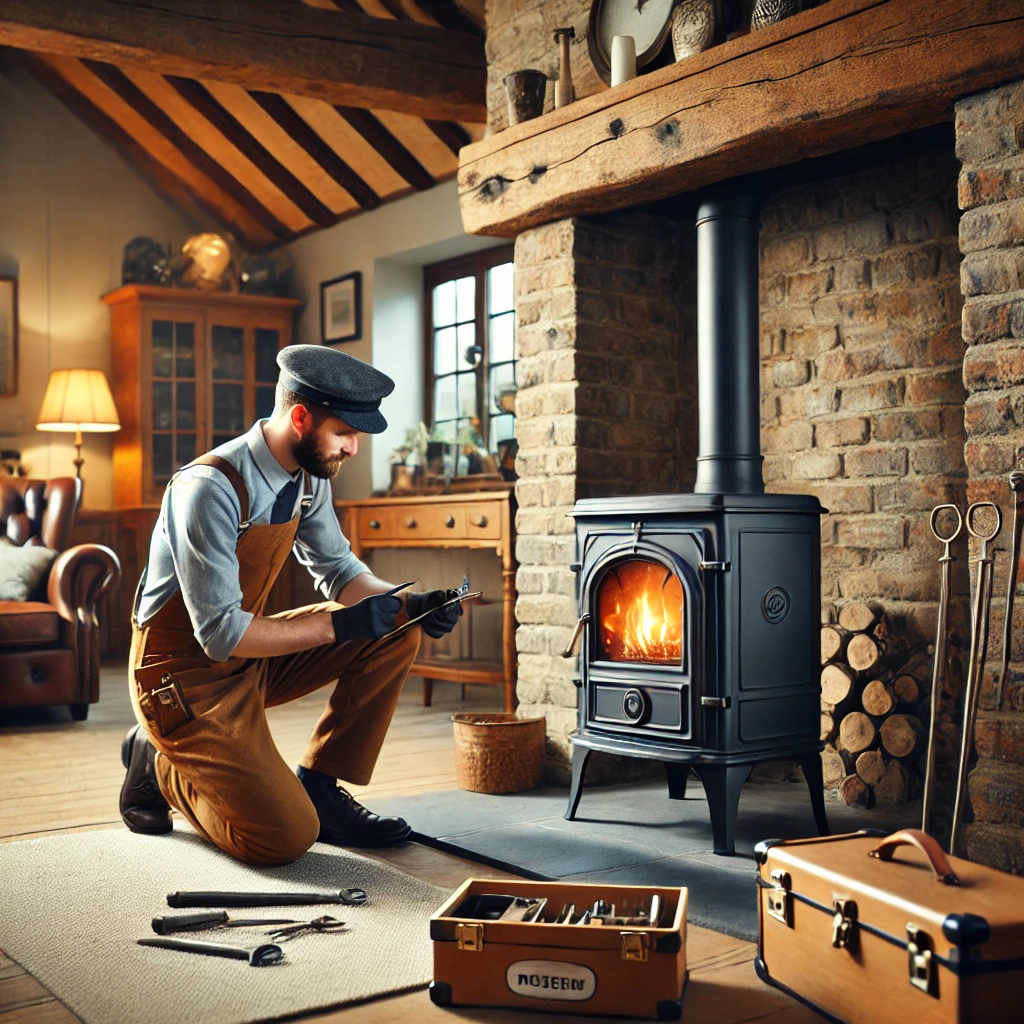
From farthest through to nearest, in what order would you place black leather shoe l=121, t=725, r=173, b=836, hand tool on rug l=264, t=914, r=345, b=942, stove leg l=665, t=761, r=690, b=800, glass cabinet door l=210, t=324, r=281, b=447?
glass cabinet door l=210, t=324, r=281, b=447 → stove leg l=665, t=761, r=690, b=800 → black leather shoe l=121, t=725, r=173, b=836 → hand tool on rug l=264, t=914, r=345, b=942

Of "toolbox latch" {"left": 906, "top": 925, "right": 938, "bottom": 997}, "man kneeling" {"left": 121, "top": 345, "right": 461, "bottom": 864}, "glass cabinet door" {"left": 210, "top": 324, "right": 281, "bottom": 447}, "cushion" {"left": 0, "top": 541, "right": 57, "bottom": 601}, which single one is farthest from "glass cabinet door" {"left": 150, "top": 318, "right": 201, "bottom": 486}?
"toolbox latch" {"left": 906, "top": 925, "right": 938, "bottom": 997}

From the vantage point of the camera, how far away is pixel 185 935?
2312 mm

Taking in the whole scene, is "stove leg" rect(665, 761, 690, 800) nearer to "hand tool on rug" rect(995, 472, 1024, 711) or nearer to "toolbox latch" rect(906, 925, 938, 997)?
"hand tool on rug" rect(995, 472, 1024, 711)

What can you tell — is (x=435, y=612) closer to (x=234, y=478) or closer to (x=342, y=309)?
(x=234, y=478)

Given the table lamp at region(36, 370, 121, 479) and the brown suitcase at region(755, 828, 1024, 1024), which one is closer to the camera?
the brown suitcase at region(755, 828, 1024, 1024)

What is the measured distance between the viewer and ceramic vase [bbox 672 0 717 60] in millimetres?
3148

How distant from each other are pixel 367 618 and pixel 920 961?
1422 millimetres

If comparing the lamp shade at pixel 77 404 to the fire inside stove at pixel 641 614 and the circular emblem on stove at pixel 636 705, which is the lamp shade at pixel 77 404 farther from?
the circular emblem on stove at pixel 636 705

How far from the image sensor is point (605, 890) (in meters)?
2.17

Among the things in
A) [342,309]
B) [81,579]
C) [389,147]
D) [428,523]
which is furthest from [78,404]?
[428,523]

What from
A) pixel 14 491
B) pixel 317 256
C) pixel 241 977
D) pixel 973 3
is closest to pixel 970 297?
pixel 973 3

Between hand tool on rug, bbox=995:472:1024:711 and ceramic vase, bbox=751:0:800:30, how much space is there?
124cm

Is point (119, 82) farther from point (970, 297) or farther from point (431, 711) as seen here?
point (970, 297)

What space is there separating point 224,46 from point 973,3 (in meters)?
3.11
